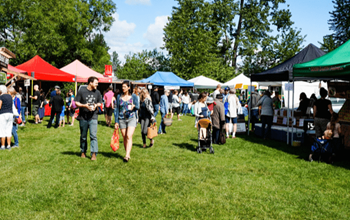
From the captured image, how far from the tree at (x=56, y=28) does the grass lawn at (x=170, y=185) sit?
25.3m

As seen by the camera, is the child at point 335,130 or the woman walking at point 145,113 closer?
the child at point 335,130

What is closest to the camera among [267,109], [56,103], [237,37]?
[267,109]

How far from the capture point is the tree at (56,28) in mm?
30297

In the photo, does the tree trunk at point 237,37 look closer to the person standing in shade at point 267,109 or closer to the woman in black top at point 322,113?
the person standing in shade at point 267,109

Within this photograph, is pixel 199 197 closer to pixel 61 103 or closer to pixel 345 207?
pixel 345 207

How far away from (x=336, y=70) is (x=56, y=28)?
32.5 metres

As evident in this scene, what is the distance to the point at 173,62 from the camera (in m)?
38.1

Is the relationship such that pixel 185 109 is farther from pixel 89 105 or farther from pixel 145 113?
pixel 89 105

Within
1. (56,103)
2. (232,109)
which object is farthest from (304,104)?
(56,103)

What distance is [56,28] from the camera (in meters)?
33.6

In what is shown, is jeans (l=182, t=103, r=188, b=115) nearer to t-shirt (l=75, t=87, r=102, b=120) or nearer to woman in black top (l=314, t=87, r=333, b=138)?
woman in black top (l=314, t=87, r=333, b=138)

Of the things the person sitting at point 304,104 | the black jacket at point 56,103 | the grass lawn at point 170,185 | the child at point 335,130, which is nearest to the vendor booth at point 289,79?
the person sitting at point 304,104

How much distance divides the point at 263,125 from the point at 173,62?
90.8ft

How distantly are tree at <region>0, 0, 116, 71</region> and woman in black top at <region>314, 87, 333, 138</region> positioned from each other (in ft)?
95.7
